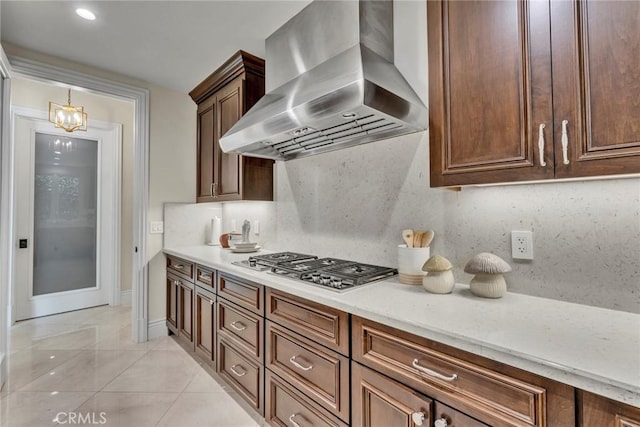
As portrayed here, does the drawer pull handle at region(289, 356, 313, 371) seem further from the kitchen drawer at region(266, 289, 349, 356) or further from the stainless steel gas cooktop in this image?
the stainless steel gas cooktop

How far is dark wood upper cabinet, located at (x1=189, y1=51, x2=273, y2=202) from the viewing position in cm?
235

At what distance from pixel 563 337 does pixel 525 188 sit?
0.66 m

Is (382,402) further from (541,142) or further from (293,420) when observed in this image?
(541,142)

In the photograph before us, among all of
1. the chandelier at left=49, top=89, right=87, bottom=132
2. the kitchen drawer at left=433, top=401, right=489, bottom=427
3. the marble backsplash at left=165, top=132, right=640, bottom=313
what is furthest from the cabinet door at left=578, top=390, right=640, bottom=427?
the chandelier at left=49, top=89, right=87, bottom=132

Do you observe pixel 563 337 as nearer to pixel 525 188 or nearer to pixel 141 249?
pixel 525 188

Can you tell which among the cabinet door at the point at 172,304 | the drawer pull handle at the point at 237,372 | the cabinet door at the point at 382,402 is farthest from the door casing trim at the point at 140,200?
the cabinet door at the point at 382,402

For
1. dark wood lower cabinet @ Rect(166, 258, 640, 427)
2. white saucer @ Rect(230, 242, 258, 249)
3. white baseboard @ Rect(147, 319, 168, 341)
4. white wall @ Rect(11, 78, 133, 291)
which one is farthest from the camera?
white wall @ Rect(11, 78, 133, 291)

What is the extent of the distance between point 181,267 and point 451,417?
239cm

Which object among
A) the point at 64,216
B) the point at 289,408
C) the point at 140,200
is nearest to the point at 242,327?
the point at 289,408

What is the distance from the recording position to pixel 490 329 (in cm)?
88

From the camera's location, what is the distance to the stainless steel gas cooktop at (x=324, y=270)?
4.52 ft

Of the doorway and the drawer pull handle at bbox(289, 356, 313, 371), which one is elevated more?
the doorway

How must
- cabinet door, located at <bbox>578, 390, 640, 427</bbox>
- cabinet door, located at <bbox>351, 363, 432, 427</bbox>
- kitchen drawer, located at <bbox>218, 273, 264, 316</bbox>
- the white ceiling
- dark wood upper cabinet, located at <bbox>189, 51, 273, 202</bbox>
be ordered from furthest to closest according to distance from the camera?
dark wood upper cabinet, located at <bbox>189, 51, 273, 202</bbox> < the white ceiling < kitchen drawer, located at <bbox>218, 273, 264, 316</bbox> < cabinet door, located at <bbox>351, 363, 432, 427</bbox> < cabinet door, located at <bbox>578, 390, 640, 427</bbox>

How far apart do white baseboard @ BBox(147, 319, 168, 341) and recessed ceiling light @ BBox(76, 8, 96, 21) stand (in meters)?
2.54
